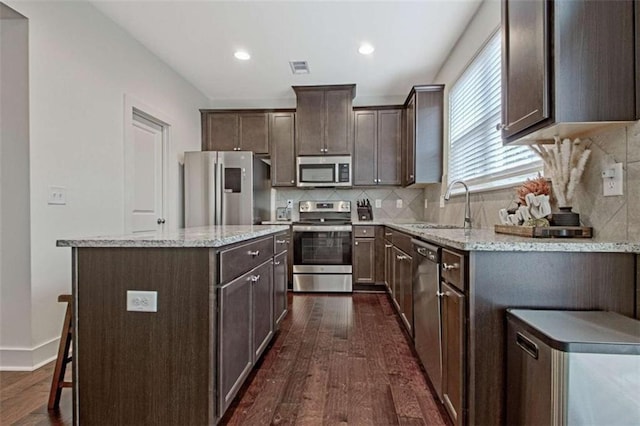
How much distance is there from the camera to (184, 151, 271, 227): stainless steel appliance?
434 centimetres

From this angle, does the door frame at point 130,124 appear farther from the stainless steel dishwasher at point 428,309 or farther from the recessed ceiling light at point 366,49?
the stainless steel dishwasher at point 428,309

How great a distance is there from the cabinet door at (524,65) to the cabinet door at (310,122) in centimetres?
295

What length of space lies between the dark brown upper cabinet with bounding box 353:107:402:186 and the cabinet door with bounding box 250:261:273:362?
8.61ft

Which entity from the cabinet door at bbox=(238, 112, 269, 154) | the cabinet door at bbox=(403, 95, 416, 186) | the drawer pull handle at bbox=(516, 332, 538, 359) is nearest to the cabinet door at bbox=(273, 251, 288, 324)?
the drawer pull handle at bbox=(516, 332, 538, 359)

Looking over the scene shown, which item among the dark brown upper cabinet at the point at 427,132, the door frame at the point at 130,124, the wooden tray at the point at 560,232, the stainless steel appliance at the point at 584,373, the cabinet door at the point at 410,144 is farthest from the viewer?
the cabinet door at the point at 410,144

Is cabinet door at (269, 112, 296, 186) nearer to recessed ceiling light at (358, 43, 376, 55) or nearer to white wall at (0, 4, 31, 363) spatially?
recessed ceiling light at (358, 43, 376, 55)

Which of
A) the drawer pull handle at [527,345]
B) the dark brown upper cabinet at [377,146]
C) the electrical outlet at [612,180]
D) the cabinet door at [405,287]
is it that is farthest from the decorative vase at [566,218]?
the dark brown upper cabinet at [377,146]

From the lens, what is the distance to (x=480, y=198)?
→ 2.88 metres

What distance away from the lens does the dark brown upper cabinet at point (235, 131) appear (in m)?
4.93

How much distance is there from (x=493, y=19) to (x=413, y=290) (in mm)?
2085

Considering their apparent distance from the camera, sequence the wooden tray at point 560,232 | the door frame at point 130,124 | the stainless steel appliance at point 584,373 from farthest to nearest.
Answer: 1. the door frame at point 130,124
2. the wooden tray at point 560,232
3. the stainless steel appliance at point 584,373

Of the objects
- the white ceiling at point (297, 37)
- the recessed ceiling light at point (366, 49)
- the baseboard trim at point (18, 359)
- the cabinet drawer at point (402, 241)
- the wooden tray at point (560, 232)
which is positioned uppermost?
the white ceiling at point (297, 37)

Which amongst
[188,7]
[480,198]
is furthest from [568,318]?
[188,7]

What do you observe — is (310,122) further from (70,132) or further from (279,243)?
(70,132)
